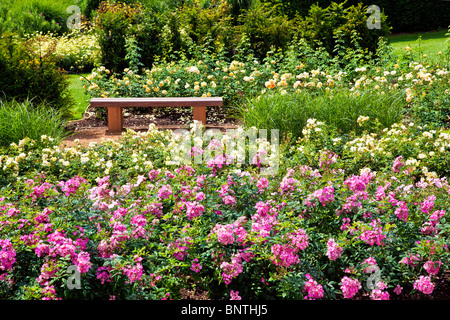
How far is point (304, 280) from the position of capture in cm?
275

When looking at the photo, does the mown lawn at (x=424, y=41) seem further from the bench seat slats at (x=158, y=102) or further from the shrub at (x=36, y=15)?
the shrub at (x=36, y=15)

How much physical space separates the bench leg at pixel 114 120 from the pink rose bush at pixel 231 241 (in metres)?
2.99

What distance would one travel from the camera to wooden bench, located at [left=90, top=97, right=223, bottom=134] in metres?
6.35

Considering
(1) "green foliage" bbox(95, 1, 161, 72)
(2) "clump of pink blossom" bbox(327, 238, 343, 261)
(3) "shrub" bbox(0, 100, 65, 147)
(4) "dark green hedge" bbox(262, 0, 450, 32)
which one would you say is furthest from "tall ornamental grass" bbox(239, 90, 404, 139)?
(4) "dark green hedge" bbox(262, 0, 450, 32)

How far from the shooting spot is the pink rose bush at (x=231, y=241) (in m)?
2.69

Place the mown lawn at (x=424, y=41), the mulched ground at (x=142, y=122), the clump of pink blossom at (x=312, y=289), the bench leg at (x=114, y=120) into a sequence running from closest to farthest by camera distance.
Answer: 1. the clump of pink blossom at (x=312, y=289)
2. the mulched ground at (x=142, y=122)
3. the bench leg at (x=114, y=120)
4. the mown lawn at (x=424, y=41)

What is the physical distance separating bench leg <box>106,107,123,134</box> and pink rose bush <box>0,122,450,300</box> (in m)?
2.99

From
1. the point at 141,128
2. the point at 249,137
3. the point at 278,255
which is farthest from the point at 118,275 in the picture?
the point at 141,128

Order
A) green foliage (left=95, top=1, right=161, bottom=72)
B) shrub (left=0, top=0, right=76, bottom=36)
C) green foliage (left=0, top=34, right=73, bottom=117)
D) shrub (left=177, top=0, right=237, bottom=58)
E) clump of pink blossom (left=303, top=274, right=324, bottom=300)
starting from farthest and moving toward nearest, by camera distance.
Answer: shrub (left=0, top=0, right=76, bottom=36) → shrub (left=177, top=0, right=237, bottom=58) → green foliage (left=95, top=1, right=161, bottom=72) → green foliage (left=0, top=34, right=73, bottom=117) → clump of pink blossom (left=303, top=274, right=324, bottom=300)

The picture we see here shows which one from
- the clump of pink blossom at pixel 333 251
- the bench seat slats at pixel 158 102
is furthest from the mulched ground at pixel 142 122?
the clump of pink blossom at pixel 333 251

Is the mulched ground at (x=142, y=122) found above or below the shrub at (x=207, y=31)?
below

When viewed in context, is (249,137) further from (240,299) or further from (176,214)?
(240,299)

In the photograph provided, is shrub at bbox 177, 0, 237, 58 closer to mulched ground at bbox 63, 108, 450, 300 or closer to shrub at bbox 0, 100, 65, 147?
mulched ground at bbox 63, 108, 450, 300

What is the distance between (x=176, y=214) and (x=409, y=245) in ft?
4.57
